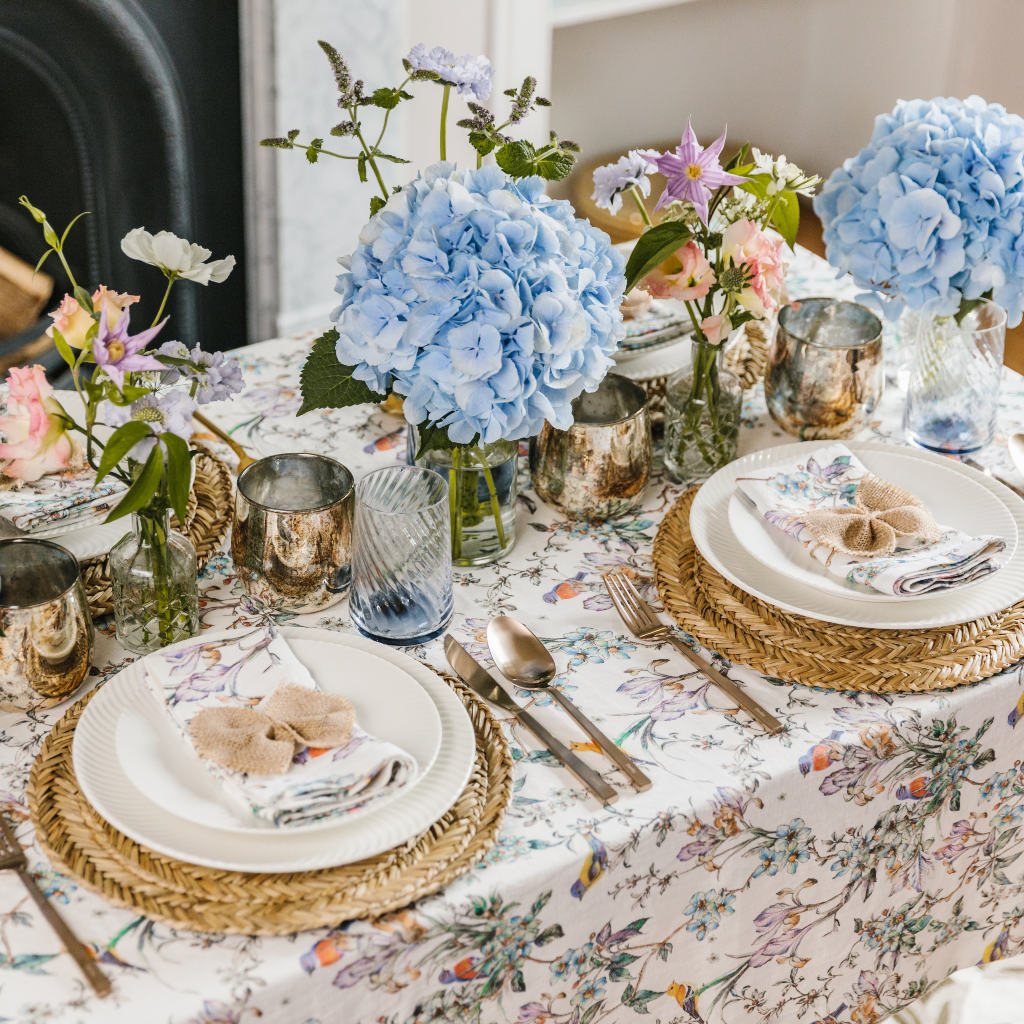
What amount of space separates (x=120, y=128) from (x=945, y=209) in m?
1.78

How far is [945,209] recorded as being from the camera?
1089mm

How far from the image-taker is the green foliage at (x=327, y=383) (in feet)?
3.07

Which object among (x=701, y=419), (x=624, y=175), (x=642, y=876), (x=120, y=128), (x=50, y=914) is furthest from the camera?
(x=120, y=128)

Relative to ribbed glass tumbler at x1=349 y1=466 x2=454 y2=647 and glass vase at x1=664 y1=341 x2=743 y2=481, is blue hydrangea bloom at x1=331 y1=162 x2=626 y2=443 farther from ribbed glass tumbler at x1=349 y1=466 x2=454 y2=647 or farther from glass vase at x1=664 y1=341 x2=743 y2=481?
glass vase at x1=664 y1=341 x2=743 y2=481

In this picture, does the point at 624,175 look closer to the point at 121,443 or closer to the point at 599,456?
the point at 599,456

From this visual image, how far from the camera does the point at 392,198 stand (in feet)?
2.81

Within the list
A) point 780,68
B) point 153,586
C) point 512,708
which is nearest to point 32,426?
point 153,586

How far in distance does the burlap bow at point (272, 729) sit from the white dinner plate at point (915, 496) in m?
0.42

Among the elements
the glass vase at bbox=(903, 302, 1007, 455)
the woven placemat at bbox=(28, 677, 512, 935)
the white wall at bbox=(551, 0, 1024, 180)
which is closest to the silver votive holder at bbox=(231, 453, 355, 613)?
the woven placemat at bbox=(28, 677, 512, 935)

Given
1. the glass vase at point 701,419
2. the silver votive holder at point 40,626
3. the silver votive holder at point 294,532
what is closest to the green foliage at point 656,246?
the glass vase at point 701,419

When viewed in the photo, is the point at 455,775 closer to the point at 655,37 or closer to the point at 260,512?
the point at 260,512

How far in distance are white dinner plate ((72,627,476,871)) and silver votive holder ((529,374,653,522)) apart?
348mm

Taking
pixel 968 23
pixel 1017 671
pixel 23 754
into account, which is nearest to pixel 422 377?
pixel 23 754

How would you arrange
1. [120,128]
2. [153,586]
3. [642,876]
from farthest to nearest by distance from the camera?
[120,128]
[153,586]
[642,876]
